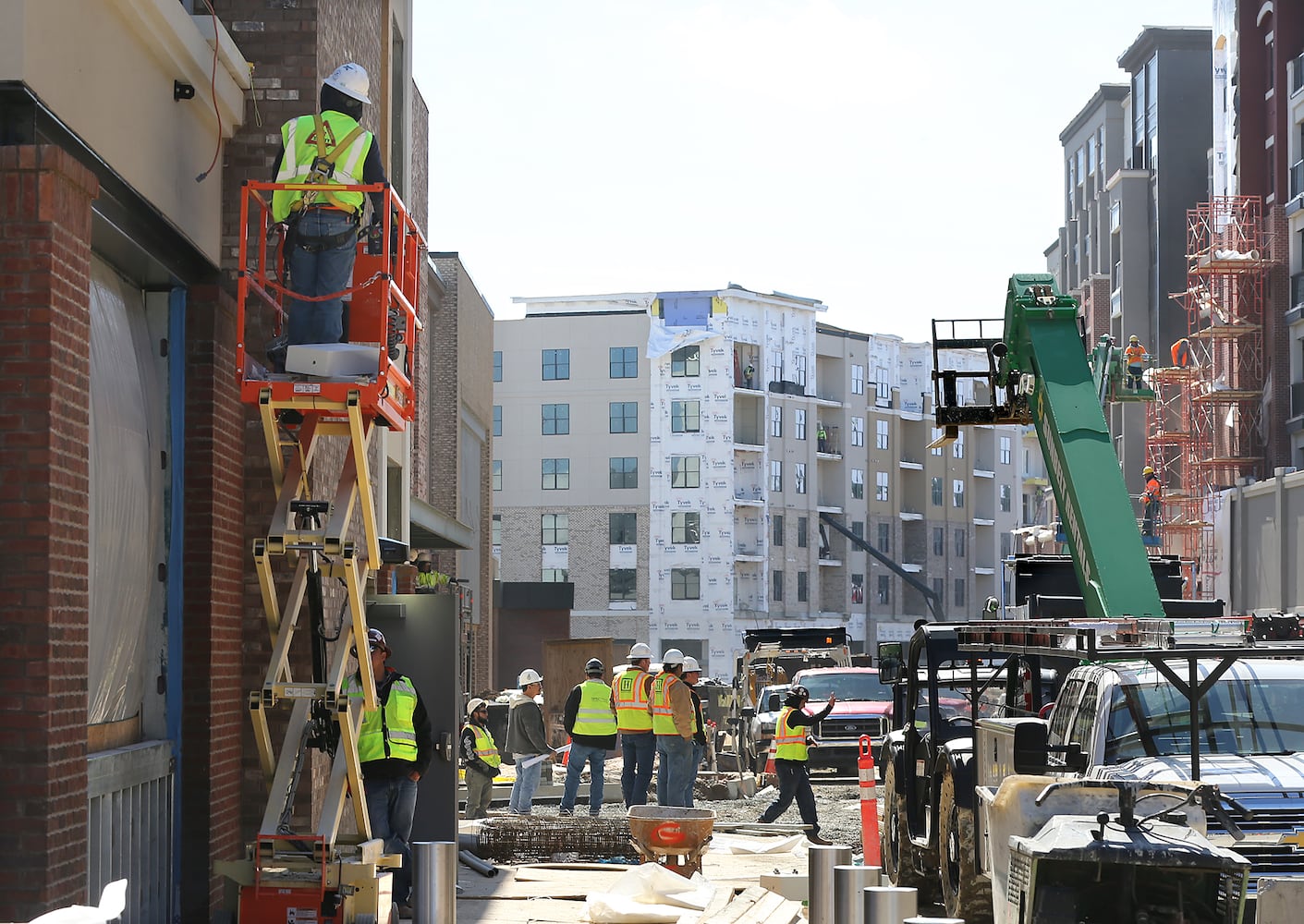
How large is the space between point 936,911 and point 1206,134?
60.2m

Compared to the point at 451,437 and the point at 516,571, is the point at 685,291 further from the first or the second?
the point at 451,437

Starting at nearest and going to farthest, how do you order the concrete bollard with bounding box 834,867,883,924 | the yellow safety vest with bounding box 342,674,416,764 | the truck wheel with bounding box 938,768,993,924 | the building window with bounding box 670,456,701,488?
1. the concrete bollard with bounding box 834,867,883,924
2. the truck wheel with bounding box 938,768,993,924
3. the yellow safety vest with bounding box 342,674,416,764
4. the building window with bounding box 670,456,701,488

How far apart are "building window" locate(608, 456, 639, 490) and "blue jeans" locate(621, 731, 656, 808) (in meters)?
66.2

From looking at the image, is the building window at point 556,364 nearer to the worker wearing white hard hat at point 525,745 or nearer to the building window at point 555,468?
the building window at point 555,468

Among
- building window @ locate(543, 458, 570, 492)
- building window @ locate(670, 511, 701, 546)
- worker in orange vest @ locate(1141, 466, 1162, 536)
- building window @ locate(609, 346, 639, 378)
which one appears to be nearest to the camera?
worker in orange vest @ locate(1141, 466, 1162, 536)

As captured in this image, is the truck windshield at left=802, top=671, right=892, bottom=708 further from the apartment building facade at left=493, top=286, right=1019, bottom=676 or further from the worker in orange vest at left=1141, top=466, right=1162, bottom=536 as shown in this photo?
the apartment building facade at left=493, top=286, right=1019, bottom=676

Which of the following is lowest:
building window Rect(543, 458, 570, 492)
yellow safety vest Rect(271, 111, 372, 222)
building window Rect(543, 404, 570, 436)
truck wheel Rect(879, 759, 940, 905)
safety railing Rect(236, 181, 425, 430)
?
truck wheel Rect(879, 759, 940, 905)

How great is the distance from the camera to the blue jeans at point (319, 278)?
10.8 m

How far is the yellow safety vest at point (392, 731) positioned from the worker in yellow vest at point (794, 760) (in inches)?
296

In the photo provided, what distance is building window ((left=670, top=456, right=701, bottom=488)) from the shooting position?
284ft

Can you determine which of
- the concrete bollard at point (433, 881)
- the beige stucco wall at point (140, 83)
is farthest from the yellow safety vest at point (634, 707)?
the concrete bollard at point (433, 881)

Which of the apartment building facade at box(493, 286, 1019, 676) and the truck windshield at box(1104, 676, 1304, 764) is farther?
the apartment building facade at box(493, 286, 1019, 676)

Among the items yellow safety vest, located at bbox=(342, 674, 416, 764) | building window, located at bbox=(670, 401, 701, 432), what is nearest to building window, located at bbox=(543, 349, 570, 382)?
building window, located at bbox=(670, 401, 701, 432)

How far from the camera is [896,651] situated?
1568 centimetres
